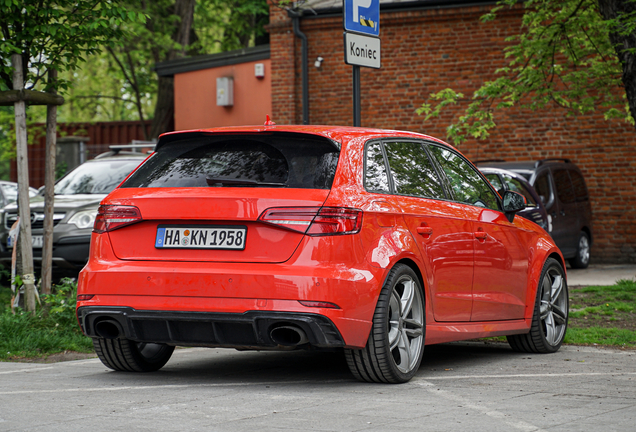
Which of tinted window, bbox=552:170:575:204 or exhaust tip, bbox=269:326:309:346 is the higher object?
tinted window, bbox=552:170:575:204

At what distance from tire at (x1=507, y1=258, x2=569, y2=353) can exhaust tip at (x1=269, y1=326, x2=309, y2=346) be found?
2.71 metres

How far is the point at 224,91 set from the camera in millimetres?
22219

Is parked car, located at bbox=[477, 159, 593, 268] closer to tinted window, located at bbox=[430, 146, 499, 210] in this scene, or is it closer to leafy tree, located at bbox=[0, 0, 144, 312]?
leafy tree, located at bbox=[0, 0, 144, 312]

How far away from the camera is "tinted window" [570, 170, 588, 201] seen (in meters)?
16.5

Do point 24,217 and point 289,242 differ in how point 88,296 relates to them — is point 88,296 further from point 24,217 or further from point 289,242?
point 24,217

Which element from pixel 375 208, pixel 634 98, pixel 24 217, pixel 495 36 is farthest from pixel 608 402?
pixel 495 36

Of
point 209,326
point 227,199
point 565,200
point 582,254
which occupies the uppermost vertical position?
point 227,199

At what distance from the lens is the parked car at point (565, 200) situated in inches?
597

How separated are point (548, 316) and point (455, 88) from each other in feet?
37.5

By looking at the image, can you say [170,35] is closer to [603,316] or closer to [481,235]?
[603,316]

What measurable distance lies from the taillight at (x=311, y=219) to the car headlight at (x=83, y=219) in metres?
6.48

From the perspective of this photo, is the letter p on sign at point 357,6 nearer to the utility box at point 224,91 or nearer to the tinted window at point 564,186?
the tinted window at point 564,186

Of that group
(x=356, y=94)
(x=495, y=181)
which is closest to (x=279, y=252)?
(x=356, y=94)

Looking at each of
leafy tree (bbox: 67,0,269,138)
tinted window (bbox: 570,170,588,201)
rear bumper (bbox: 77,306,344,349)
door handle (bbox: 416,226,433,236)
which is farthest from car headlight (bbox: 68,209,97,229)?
leafy tree (bbox: 67,0,269,138)
